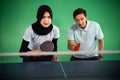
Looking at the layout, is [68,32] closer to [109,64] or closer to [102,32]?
[102,32]

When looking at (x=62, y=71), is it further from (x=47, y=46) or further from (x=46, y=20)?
(x=46, y=20)

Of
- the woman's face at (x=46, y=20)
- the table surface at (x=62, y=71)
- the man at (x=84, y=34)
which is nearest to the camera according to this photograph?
the table surface at (x=62, y=71)

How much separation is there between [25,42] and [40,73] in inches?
55.7

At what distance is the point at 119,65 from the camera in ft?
9.24

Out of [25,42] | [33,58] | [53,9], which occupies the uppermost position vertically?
[53,9]

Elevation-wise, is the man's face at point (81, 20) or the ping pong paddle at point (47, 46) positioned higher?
the man's face at point (81, 20)

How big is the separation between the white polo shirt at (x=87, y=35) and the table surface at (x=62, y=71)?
3.08ft

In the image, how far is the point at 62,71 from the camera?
249 centimetres

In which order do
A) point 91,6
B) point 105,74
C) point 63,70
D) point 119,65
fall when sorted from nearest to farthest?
point 105,74 < point 63,70 < point 119,65 < point 91,6

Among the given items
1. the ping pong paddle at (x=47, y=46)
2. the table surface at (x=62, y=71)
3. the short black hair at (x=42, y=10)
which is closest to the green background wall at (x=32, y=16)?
the short black hair at (x=42, y=10)

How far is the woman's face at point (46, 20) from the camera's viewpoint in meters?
3.67

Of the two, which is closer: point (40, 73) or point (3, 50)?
point (40, 73)

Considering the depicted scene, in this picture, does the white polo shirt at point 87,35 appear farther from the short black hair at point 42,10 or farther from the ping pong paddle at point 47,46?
the ping pong paddle at point 47,46

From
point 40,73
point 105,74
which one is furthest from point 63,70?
point 105,74
